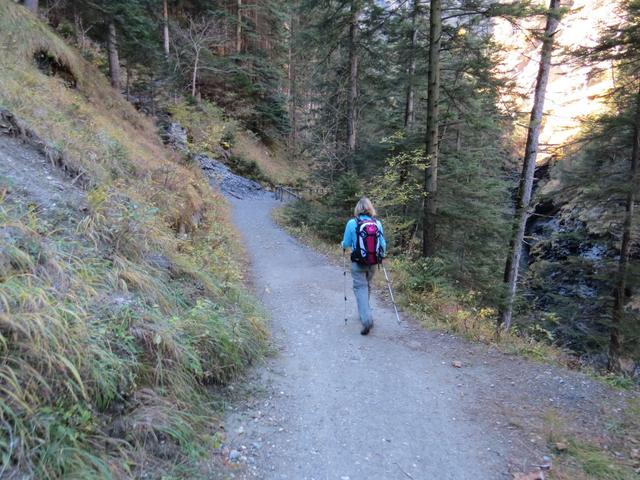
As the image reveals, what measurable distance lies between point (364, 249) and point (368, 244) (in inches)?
4.0

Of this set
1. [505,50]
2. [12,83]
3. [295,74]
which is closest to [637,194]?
[505,50]

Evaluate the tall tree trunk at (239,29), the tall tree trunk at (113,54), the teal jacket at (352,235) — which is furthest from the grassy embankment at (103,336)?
the tall tree trunk at (239,29)

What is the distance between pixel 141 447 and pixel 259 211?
17839mm

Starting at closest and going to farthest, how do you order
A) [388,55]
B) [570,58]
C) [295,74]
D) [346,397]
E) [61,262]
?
[61,262]
[346,397]
[570,58]
[388,55]
[295,74]

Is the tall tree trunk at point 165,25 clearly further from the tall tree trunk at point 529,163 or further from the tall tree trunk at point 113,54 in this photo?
the tall tree trunk at point 529,163

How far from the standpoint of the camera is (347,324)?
255 inches

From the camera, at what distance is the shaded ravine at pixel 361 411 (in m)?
3.26

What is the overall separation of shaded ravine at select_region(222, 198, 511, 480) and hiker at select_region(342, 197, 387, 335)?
0.50 meters

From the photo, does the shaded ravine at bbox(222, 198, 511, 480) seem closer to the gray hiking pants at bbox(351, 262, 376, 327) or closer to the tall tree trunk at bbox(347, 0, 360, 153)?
the gray hiking pants at bbox(351, 262, 376, 327)

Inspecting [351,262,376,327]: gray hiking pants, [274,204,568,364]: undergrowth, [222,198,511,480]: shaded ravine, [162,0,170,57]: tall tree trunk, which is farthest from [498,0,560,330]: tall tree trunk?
[162,0,170,57]: tall tree trunk

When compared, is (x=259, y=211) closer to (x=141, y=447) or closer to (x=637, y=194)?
(x=637, y=194)

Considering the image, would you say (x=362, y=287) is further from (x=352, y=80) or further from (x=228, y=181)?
(x=228, y=181)

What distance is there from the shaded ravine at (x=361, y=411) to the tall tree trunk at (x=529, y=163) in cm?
429

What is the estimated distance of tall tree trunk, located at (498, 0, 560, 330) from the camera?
858 centimetres
